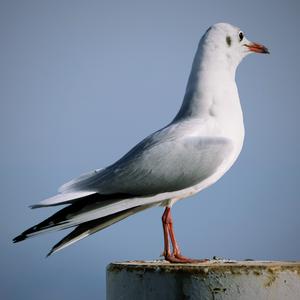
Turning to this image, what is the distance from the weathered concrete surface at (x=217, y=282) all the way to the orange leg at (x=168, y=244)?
1.14 meters

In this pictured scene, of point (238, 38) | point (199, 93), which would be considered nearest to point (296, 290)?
point (199, 93)

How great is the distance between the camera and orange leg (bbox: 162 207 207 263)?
559cm

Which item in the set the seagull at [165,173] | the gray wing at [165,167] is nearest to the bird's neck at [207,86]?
the seagull at [165,173]

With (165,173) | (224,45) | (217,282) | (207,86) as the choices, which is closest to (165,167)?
(165,173)

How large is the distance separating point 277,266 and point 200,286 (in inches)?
21.8

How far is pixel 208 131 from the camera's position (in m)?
6.07

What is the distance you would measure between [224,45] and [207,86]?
0.61 metres

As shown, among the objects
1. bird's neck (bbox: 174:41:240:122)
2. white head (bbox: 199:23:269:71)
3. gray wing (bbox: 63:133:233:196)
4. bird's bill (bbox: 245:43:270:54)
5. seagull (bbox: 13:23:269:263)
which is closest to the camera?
seagull (bbox: 13:23:269:263)

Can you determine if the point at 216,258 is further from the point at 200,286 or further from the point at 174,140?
the point at 200,286

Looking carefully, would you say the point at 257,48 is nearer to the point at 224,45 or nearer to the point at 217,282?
the point at 224,45

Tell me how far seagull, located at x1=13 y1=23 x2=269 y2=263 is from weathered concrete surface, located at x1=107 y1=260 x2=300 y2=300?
1155mm

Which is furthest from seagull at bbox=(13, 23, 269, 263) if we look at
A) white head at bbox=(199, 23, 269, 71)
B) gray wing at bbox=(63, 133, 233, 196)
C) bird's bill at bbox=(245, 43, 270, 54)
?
bird's bill at bbox=(245, 43, 270, 54)

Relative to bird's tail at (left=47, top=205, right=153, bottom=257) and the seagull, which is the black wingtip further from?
bird's tail at (left=47, top=205, right=153, bottom=257)

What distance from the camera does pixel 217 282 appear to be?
168 inches
